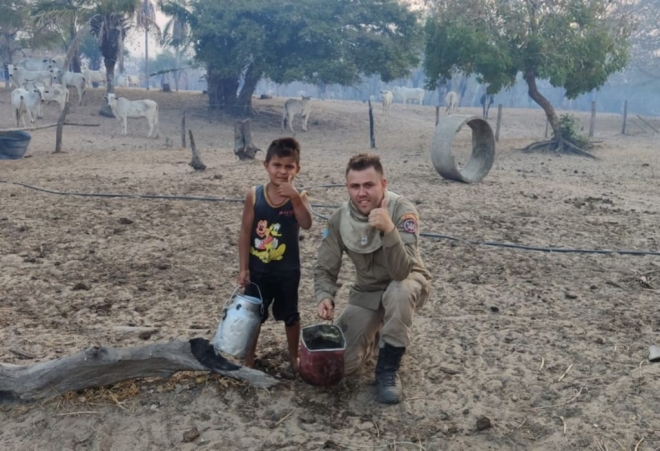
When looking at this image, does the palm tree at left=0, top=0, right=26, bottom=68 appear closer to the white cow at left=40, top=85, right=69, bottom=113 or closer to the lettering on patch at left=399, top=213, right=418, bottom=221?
the white cow at left=40, top=85, right=69, bottom=113

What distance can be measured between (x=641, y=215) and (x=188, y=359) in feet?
22.0

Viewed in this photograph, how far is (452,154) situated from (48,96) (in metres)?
15.9

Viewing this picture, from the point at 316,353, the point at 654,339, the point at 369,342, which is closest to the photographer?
the point at 316,353

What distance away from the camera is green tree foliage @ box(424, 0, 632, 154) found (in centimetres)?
1622

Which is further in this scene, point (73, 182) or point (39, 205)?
point (73, 182)

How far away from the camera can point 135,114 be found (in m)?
19.9

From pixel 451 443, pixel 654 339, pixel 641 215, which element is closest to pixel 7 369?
pixel 451 443

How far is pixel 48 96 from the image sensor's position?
21156 mm

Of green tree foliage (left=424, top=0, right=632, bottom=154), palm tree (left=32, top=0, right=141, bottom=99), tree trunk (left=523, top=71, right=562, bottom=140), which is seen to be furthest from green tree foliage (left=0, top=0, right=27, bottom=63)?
tree trunk (left=523, top=71, right=562, bottom=140)

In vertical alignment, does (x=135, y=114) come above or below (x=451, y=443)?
above

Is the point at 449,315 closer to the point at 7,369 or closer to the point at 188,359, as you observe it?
the point at 188,359

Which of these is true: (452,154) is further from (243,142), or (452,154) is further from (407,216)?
(407,216)

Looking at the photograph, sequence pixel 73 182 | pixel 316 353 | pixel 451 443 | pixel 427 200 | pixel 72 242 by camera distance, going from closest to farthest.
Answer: pixel 451 443 < pixel 316 353 < pixel 72 242 < pixel 427 200 < pixel 73 182

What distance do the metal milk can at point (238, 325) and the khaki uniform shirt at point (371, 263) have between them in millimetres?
350
